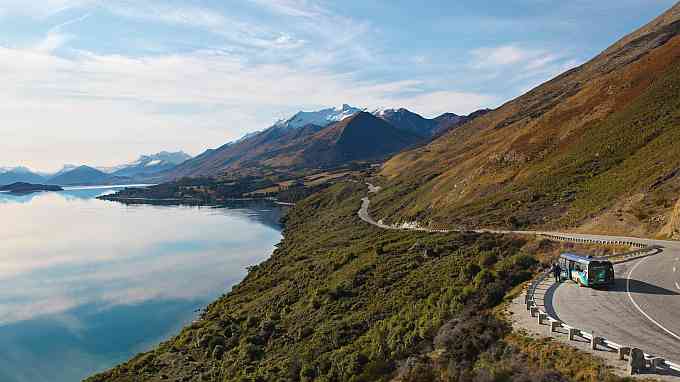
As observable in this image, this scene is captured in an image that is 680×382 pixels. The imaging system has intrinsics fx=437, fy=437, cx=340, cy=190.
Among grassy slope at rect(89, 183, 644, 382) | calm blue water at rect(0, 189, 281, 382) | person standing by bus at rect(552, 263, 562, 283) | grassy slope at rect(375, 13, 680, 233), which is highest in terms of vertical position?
grassy slope at rect(375, 13, 680, 233)

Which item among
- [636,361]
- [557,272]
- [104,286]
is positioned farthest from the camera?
[104,286]

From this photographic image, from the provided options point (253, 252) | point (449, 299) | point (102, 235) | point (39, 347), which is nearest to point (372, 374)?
point (449, 299)

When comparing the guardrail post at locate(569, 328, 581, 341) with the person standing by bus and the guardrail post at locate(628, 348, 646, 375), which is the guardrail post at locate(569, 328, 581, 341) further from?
the person standing by bus

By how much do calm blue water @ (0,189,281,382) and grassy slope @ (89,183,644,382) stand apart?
33.2 feet

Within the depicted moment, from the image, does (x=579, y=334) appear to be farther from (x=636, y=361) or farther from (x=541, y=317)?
(x=636, y=361)

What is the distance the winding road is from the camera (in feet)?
54.1

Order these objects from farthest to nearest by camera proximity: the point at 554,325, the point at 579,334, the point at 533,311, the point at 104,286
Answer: the point at 104,286 → the point at 533,311 → the point at 554,325 → the point at 579,334

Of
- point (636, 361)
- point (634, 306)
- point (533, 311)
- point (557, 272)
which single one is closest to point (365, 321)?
point (557, 272)

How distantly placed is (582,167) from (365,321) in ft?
155

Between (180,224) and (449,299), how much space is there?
155 metres

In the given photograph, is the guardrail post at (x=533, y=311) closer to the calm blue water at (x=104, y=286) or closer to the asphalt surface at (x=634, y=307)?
the asphalt surface at (x=634, y=307)

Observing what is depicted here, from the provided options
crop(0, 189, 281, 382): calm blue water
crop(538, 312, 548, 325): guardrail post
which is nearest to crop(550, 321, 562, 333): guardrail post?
crop(538, 312, 548, 325): guardrail post

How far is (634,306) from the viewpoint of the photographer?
20.1m

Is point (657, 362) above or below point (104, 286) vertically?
above
